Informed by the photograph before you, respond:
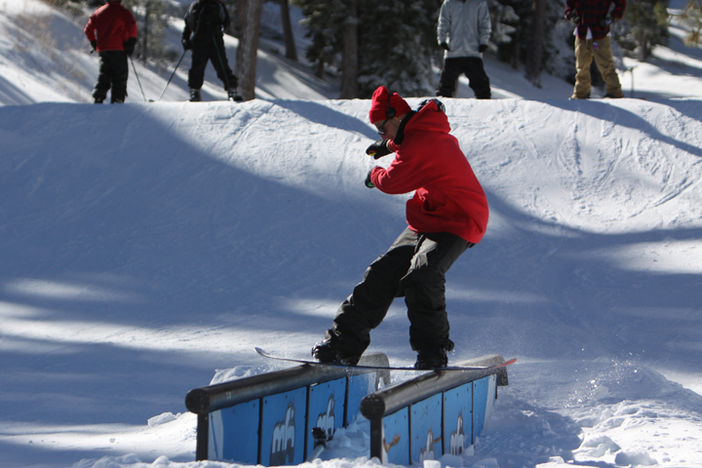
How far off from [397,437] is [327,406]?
714mm

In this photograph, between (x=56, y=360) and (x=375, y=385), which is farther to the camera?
(x=56, y=360)

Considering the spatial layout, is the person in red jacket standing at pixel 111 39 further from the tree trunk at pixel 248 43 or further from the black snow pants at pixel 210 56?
the tree trunk at pixel 248 43

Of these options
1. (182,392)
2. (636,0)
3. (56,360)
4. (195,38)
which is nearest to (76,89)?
(195,38)

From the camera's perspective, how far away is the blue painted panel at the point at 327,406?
318 centimetres

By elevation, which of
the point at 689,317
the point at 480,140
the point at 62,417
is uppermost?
the point at 480,140

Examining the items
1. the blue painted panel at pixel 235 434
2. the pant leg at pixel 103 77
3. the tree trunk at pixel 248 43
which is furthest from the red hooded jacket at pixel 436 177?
the tree trunk at pixel 248 43

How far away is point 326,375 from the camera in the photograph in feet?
10.8

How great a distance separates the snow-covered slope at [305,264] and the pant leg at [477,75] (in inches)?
10.3

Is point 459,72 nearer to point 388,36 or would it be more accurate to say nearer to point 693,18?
point 693,18

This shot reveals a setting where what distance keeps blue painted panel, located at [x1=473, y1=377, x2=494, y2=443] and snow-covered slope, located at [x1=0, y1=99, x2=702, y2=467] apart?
0.34 ft

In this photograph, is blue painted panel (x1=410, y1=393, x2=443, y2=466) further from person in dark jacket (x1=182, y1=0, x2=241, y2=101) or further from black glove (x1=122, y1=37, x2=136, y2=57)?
black glove (x1=122, y1=37, x2=136, y2=57)

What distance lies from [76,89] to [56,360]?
1060 centimetres

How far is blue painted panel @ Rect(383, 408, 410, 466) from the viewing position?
2.56 meters

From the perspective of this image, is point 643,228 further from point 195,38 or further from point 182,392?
point 195,38
